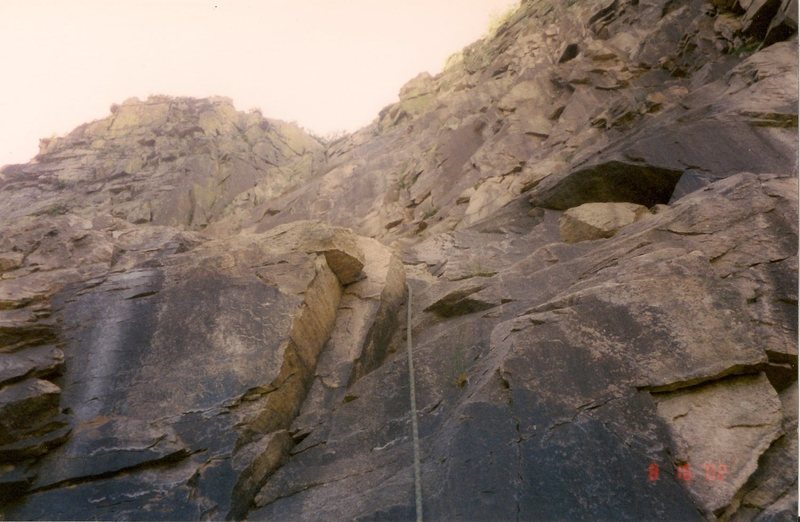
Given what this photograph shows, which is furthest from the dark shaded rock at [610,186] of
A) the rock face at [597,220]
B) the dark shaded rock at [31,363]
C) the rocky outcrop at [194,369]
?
the dark shaded rock at [31,363]

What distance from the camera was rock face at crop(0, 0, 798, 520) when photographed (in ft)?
12.6

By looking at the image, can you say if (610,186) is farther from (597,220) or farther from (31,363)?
(31,363)

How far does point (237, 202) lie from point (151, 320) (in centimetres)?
1754

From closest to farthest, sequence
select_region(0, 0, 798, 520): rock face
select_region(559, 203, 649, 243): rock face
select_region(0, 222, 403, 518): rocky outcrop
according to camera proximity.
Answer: select_region(0, 0, 798, 520): rock face
select_region(0, 222, 403, 518): rocky outcrop
select_region(559, 203, 649, 243): rock face

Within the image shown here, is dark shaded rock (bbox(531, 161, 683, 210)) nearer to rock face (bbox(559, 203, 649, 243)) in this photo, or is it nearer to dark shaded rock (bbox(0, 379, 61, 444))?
rock face (bbox(559, 203, 649, 243))

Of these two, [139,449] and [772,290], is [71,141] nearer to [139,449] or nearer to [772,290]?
[139,449]

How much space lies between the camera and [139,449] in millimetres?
4625

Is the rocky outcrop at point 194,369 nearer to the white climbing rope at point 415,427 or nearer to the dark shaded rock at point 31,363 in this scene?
the dark shaded rock at point 31,363

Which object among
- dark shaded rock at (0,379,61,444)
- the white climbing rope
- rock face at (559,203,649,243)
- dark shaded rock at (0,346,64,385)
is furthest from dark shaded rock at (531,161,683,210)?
dark shaded rock at (0,379,61,444)

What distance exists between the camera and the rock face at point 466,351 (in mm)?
3842

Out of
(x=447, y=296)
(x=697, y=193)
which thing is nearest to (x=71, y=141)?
(x=447, y=296)
